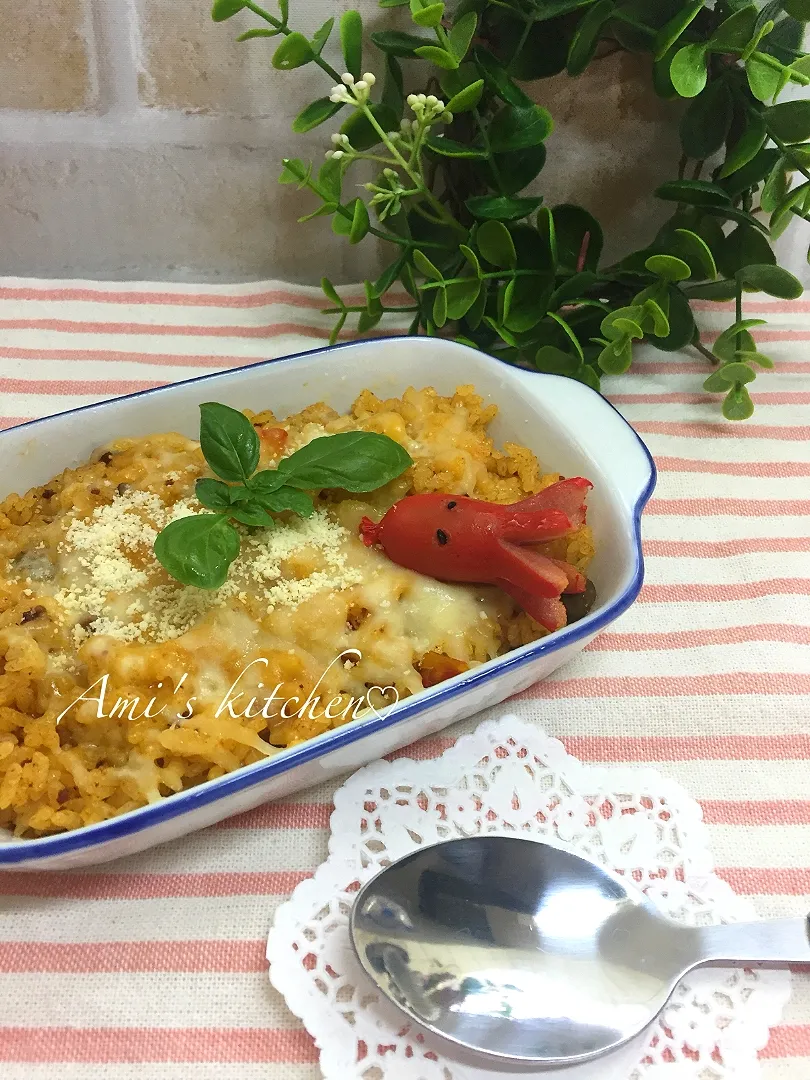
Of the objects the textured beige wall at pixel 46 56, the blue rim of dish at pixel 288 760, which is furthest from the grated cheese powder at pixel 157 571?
the textured beige wall at pixel 46 56

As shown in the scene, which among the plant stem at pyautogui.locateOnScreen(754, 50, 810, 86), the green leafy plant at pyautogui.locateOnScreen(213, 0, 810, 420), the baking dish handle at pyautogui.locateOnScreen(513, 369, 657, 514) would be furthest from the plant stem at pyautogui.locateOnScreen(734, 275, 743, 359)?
the baking dish handle at pyautogui.locateOnScreen(513, 369, 657, 514)

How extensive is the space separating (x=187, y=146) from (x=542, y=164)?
0.91 m

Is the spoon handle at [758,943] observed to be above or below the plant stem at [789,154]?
below

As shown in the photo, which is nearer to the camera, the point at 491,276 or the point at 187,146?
the point at 491,276

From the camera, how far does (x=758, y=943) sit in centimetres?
107

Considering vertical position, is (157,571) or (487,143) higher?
(487,143)

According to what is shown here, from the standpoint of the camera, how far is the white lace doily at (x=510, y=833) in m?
0.99

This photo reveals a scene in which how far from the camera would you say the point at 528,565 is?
1.24 m

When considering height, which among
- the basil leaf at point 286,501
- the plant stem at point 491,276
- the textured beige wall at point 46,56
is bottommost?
the basil leaf at point 286,501

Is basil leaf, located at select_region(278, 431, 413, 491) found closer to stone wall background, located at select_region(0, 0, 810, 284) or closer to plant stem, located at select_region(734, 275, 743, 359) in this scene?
plant stem, located at select_region(734, 275, 743, 359)

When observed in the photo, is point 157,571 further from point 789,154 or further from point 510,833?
point 789,154

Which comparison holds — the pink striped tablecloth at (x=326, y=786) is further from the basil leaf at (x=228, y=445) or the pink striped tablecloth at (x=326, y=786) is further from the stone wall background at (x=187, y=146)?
the basil leaf at (x=228, y=445)

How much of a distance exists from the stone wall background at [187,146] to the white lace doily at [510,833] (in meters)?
1.48

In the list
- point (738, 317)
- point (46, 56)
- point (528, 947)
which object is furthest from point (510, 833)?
point (46, 56)
